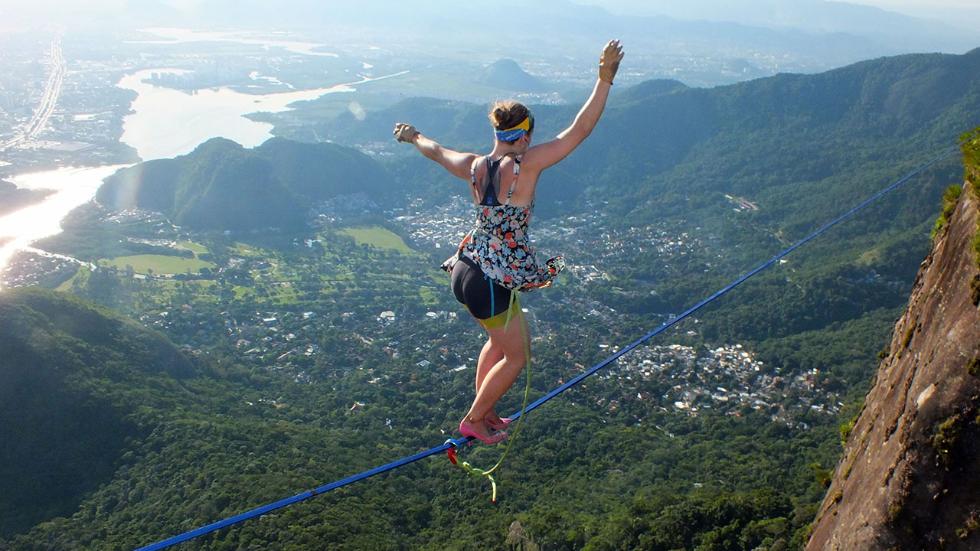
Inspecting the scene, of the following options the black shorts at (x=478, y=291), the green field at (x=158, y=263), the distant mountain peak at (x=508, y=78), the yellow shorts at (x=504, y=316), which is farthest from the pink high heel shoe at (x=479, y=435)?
the distant mountain peak at (x=508, y=78)

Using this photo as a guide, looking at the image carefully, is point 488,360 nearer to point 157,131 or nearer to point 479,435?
point 479,435

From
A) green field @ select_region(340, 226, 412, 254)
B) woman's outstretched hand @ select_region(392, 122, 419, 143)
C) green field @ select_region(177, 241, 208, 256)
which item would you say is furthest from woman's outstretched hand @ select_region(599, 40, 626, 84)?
green field @ select_region(177, 241, 208, 256)

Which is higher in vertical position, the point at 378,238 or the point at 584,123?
the point at 584,123

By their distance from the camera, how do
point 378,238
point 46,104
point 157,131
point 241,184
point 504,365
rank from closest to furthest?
point 504,365 < point 378,238 < point 241,184 < point 157,131 < point 46,104

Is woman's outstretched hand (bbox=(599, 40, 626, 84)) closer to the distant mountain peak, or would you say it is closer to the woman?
the woman

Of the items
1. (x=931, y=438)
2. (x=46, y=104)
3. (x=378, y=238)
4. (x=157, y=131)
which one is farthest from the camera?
(x=46, y=104)

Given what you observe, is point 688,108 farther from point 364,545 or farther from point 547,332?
point 364,545

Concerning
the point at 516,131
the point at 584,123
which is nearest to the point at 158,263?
the point at 516,131
